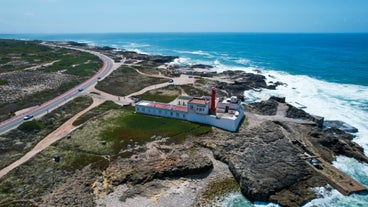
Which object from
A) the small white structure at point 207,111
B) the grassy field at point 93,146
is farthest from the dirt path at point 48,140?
the small white structure at point 207,111

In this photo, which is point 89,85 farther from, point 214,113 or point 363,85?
point 363,85

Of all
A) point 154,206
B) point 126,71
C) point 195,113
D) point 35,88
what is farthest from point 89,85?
point 154,206

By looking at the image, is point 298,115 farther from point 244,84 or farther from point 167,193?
point 167,193

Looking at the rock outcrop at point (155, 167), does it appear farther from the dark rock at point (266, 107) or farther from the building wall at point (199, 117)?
the dark rock at point (266, 107)

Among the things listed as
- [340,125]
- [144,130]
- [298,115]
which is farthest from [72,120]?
[340,125]

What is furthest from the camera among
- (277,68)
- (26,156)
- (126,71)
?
(277,68)
